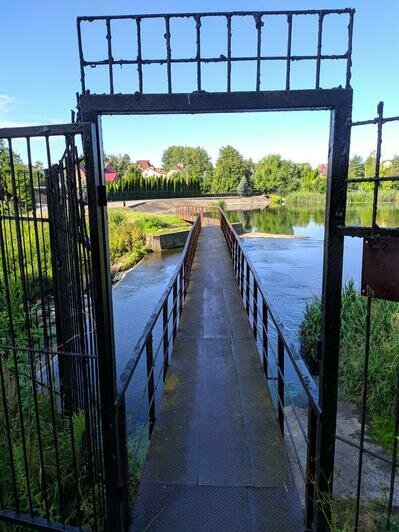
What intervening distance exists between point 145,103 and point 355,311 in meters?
6.76

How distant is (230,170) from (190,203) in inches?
1459

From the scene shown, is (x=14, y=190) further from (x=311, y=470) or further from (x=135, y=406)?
(x=135, y=406)

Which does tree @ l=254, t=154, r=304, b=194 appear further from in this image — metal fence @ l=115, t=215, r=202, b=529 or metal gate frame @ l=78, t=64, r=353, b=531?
metal gate frame @ l=78, t=64, r=353, b=531

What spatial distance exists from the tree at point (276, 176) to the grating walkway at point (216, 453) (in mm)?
71812

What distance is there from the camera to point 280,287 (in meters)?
14.2

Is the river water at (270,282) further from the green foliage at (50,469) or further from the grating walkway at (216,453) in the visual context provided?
the green foliage at (50,469)

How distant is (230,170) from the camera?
7731 centimetres

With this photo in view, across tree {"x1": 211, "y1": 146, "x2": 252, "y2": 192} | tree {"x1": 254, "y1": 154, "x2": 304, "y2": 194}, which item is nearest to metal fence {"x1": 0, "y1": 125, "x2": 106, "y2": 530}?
tree {"x1": 254, "y1": 154, "x2": 304, "y2": 194}

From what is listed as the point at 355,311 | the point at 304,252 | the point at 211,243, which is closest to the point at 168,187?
the point at 304,252

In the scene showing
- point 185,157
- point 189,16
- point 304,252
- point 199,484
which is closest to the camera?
point 189,16

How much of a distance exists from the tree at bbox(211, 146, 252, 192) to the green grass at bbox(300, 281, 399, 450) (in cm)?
6972

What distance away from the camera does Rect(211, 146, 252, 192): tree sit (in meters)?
76.8

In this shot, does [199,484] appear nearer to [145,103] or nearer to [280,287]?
[145,103]

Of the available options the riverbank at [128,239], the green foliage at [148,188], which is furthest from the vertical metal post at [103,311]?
the green foliage at [148,188]
